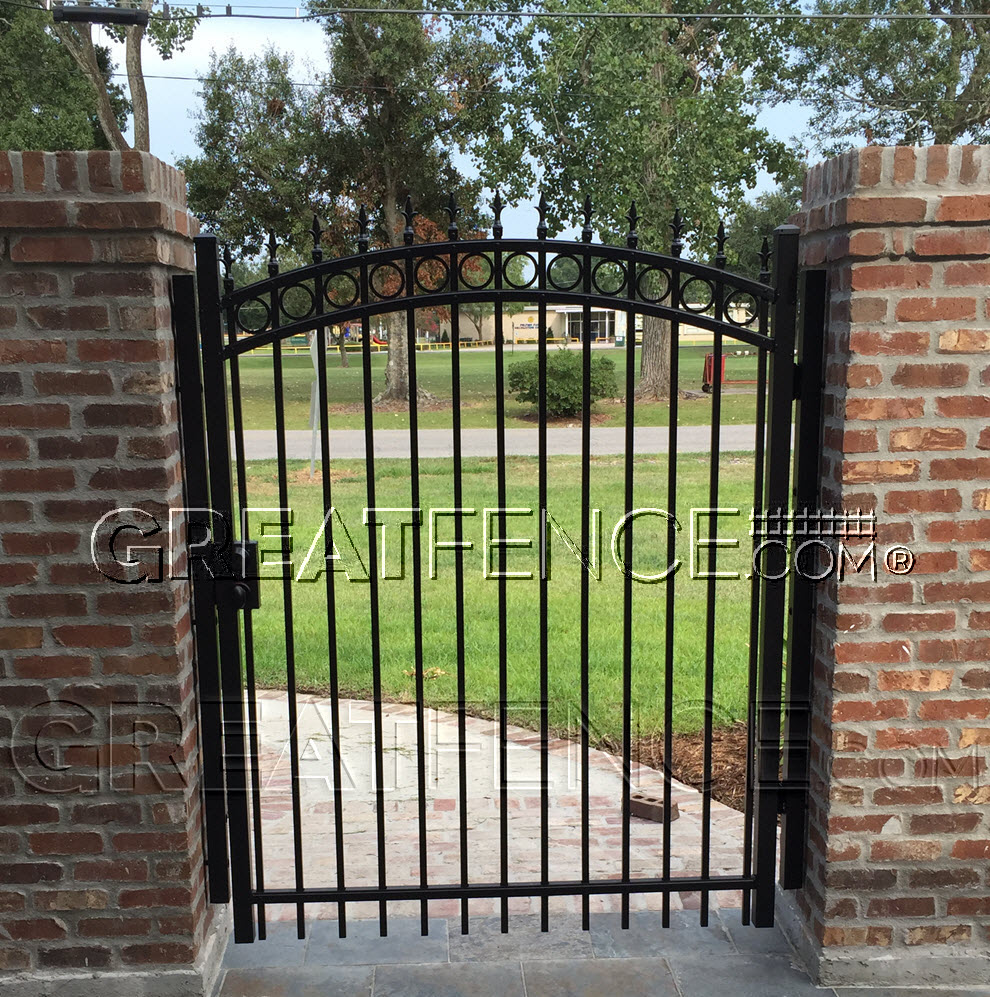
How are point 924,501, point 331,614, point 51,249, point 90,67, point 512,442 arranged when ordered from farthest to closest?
point 90,67 < point 512,442 < point 331,614 < point 924,501 < point 51,249

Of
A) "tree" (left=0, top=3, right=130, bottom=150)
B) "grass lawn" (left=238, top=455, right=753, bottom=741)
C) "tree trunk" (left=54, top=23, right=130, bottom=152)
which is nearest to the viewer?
"grass lawn" (left=238, top=455, right=753, bottom=741)

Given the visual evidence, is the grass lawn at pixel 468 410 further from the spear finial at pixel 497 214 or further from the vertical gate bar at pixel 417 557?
the spear finial at pixel 497 214

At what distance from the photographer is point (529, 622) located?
6840 millimetres

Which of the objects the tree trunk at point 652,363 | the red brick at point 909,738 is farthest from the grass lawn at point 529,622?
the tree trunk at point 652,363

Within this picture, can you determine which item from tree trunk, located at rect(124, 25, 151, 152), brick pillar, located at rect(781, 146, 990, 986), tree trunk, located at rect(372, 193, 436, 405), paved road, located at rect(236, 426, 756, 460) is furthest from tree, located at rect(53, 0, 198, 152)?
brick pillar, located at rect(781, 146, 990, 986)

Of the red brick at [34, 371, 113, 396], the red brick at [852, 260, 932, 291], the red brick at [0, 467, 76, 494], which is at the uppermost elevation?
the red brick at [852, 260, 932, 291]

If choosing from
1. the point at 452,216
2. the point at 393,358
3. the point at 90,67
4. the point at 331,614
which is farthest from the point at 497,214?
the point at 90,67

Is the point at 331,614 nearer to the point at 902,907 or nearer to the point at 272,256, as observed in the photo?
the point at 272,256

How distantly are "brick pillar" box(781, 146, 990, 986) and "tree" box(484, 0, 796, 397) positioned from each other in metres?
13.5

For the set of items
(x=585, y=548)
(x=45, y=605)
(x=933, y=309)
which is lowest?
(x=45, y=605)

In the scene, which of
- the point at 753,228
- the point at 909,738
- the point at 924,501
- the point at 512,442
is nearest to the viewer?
the point at 924,501

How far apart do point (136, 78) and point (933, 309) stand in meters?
20.3

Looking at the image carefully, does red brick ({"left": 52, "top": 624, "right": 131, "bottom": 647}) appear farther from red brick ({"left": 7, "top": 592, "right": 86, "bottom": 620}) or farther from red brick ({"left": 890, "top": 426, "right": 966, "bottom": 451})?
red brick ({"left": 890, "top": 426, "right": 966, "bottom": 451})

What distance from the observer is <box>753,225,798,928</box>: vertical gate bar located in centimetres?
298
